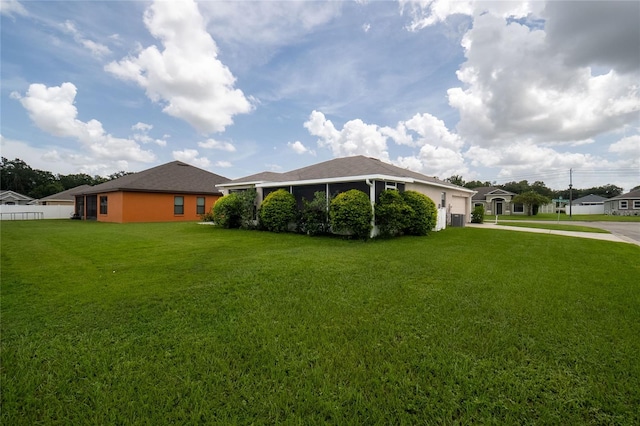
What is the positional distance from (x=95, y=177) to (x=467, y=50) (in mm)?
71185

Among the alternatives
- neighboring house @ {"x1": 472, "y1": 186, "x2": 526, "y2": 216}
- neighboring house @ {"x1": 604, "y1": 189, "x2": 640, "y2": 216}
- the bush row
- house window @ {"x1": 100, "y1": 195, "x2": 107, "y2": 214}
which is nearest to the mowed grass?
the bush row

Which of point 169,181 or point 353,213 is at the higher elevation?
point 169,181

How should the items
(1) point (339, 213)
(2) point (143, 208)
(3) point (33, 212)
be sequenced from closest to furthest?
1. (1) point (339, 213)
2. (2) point (143, 208)
3. (3) point (33, 212)

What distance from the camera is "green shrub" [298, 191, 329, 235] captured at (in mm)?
11727

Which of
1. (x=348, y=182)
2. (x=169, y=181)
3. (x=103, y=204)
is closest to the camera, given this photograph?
(x=348, y=182)

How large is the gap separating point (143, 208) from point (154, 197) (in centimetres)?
110

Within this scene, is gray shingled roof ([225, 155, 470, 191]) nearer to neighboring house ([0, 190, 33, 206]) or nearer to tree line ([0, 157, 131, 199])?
neighboring house ([0, 190, 33, 206])

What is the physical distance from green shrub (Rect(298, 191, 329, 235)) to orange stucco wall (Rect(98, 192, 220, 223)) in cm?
1405

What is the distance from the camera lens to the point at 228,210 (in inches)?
570

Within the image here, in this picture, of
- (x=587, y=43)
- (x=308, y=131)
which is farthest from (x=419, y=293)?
(x=308, y=131)

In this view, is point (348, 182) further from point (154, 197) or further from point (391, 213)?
point (154, 197)

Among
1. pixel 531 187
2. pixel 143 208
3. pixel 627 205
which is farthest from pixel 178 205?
pixel 531 187

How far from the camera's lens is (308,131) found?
18.8 m

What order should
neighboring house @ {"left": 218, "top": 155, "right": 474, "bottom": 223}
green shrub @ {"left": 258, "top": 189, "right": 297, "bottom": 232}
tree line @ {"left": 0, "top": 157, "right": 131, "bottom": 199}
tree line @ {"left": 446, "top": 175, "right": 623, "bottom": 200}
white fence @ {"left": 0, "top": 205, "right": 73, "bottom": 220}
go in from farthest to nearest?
1. tree line @ {"left": 446, "top": 175, "right": 623, "bottom": 200}
2. tree line @ {"left": 0, "top": 157, "right": 131, "bottom": 199}
3. white fence @ {"left": 0, "top": 205, "right": 73, "bottom": 220}
4. green shrub @ {"left": 258, "top": 189, "right": 297, "bottom": 232}
5. neighboring house @ {"left": 218, "top": 155, "right": 474, "bottom": 223}
